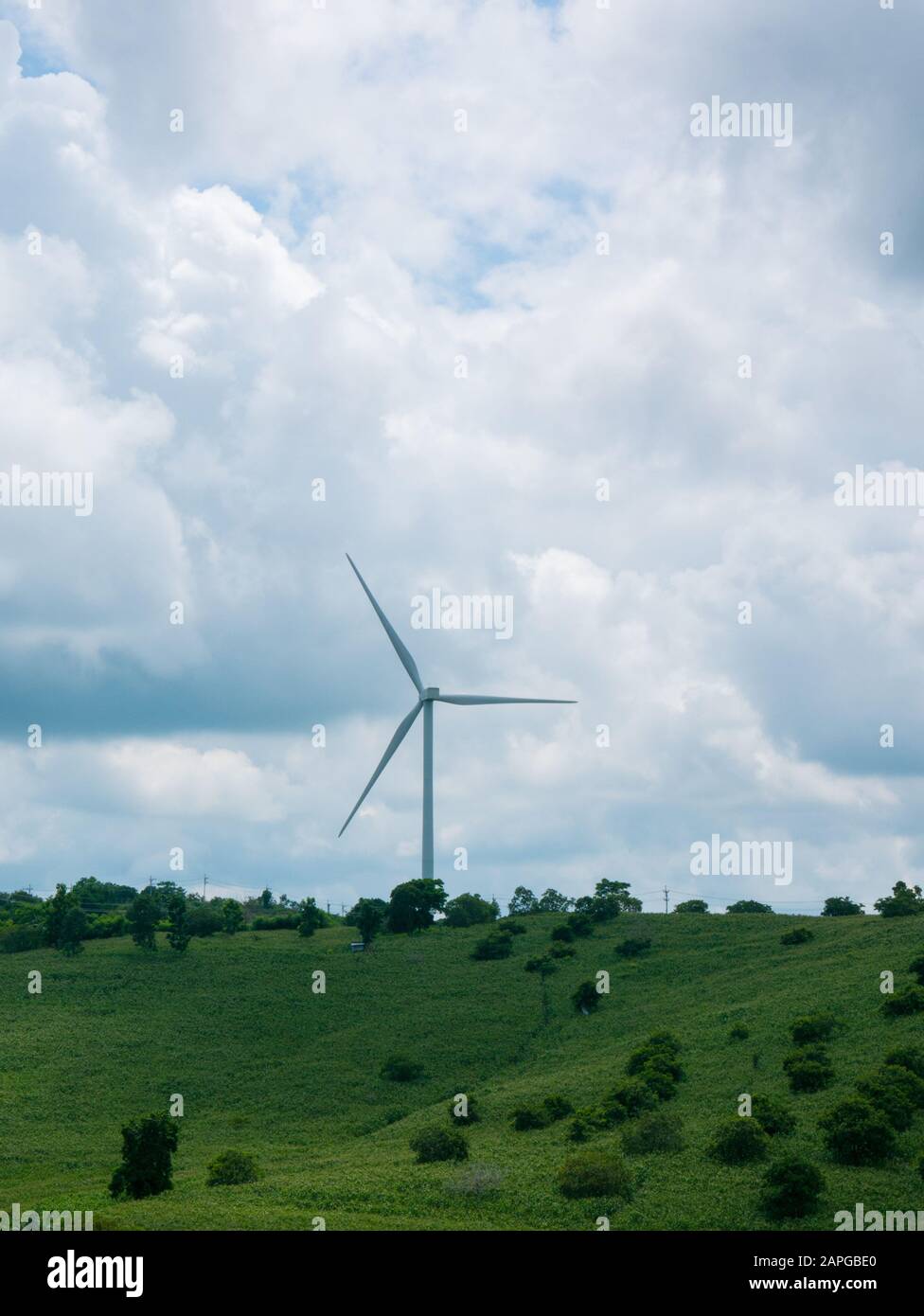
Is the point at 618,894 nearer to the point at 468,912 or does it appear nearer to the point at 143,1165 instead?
the point at 468,912

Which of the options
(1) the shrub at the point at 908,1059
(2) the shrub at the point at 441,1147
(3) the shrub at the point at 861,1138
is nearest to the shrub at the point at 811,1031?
(1) the shrub at the point at 908,1059

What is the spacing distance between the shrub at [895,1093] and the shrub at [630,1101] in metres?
10.8

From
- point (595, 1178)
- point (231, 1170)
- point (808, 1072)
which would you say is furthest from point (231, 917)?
point (595, 1178)

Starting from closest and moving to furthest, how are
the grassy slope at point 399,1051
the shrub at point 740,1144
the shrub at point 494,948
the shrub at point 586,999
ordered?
1. the grassy slope at point 399,1051
2. the shrub at point 740,1144
3. the shrub at point 586,999
4. the shrub at point 494,948

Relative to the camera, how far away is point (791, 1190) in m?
49.8

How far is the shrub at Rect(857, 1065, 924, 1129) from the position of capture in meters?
57.6

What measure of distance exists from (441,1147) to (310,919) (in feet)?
289

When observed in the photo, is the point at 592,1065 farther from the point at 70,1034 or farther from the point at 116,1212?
the point at 70,1034

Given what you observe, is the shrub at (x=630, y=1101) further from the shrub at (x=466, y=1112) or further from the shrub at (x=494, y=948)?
the shrub at (x=494, y=948)

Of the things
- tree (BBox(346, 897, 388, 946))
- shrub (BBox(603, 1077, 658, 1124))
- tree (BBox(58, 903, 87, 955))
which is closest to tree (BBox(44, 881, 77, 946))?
tree (BBox(58, 903, 87, 955))

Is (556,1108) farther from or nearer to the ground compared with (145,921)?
nearer to the ground

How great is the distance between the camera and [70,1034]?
108 meters

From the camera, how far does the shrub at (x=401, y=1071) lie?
93500mm
